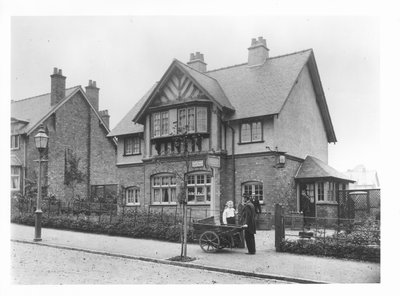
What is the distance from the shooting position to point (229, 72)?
2844cm

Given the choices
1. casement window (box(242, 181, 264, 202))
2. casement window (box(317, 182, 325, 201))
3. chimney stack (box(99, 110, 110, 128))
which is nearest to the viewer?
casement window (box(242, 181, 264, 202))

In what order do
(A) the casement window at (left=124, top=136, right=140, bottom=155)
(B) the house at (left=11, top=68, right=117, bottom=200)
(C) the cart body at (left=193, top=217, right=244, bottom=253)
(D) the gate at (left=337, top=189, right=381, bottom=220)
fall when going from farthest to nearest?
1. (B) the house at (left=11, top=68, right=117, bottom=200)
2. (A) the casement window at (left=124, top=136, right=140, bottom=155)
3. (D) the gate at (left=337, top=189, right=381, bottom=220)
4. (C) the cart body at (left=193, top=217, right=244, bottom=253)

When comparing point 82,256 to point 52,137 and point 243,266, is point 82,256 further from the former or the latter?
point 52,137

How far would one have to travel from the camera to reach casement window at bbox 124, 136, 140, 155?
30062 mm

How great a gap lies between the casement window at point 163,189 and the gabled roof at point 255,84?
3.87m

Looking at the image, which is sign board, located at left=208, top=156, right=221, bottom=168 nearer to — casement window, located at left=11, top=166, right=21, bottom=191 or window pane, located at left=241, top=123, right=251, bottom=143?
window pane, located at left=241, top=123, right=251, bottom=143

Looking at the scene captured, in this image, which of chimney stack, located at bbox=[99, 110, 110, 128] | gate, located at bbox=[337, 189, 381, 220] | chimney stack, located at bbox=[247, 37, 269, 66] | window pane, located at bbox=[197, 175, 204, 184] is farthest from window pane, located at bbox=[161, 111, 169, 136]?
chimney stack, located at bbox=[99, 110, 110, 128]

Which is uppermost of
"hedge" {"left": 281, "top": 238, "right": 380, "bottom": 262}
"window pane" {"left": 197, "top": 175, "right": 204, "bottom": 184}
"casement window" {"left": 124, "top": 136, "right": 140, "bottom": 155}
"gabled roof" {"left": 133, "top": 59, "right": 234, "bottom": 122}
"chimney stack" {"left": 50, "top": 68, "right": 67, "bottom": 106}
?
"chimney stack" {"left": 50, "top": 68, "right": 67, "bottom": 106}

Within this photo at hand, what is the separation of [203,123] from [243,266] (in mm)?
13064

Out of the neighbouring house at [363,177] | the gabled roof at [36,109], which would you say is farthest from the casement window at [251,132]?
the neighbouring house at [363,177]

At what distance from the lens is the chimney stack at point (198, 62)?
30.9 meters

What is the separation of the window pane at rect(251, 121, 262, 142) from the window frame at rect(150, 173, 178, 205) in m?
5.09

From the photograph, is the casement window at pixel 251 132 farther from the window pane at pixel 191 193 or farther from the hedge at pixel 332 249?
the hedge at pixel 332 249

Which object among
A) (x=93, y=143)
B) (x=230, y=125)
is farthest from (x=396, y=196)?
(x=93, y=143)
